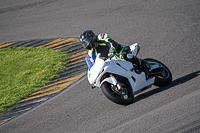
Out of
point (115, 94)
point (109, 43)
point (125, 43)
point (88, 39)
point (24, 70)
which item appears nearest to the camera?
point (115, 94)

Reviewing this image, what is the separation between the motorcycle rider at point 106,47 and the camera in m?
6.73

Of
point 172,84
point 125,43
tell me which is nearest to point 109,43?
point 172,84

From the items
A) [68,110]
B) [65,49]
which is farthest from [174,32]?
[68,110]

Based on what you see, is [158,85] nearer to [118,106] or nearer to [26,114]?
[118,106]

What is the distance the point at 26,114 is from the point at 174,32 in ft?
19.0

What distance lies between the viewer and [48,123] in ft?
23.1

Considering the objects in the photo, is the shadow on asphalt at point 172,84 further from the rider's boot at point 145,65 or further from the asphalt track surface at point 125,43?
the rider's boot at point 145,65

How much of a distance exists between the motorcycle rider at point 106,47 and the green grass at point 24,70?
10.0 ft

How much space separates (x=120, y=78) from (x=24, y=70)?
17.6ft

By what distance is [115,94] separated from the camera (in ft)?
21.3

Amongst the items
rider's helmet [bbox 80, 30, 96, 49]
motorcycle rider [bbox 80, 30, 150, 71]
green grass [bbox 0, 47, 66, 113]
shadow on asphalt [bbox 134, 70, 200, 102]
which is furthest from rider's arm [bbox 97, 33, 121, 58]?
green grass [bbox 0, 47, 66, 113]

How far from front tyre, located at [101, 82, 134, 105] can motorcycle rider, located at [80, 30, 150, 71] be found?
27.7 inches

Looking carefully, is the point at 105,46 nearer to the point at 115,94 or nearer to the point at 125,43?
the point at 115,94

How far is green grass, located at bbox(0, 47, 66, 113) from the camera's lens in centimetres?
939
